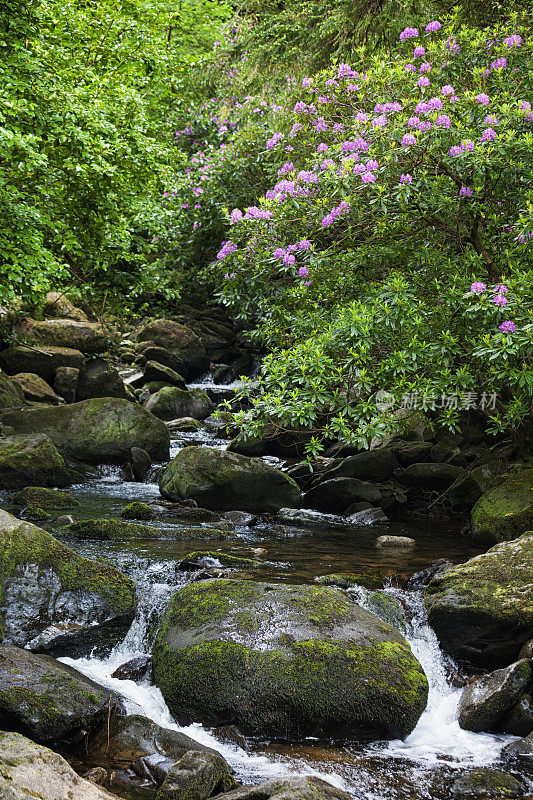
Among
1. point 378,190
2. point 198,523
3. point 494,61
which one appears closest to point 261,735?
point 198,523

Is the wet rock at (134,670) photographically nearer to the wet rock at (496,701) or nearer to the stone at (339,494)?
the wet rock at (496,701)

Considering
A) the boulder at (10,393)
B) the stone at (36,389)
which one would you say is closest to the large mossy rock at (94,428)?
the boulder at (10,393)

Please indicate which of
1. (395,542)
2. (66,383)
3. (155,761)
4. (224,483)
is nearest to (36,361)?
(66,383)

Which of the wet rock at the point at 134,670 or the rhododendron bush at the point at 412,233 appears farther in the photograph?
the rhododendron bush at the point at 412,233

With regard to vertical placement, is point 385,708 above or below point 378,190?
below

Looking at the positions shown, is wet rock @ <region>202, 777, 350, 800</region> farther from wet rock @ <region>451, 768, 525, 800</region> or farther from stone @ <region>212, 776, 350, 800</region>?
wet rock @ <region>451, 768, 525, 800</region>

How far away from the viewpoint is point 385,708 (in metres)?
4.38

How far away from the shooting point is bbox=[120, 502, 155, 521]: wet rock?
8312 mm

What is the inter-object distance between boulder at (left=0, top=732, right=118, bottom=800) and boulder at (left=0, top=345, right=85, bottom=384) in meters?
12.1

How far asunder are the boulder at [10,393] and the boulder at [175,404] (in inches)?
120

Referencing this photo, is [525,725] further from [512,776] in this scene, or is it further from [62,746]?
Result: [62,746]

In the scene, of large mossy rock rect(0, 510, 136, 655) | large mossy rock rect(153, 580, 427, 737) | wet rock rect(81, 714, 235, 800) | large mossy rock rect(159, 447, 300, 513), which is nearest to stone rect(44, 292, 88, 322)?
large mossy rock rect(159, 447, 300, 513)

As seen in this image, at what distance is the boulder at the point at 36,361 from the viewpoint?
46.8 ft

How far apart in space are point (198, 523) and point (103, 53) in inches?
367
